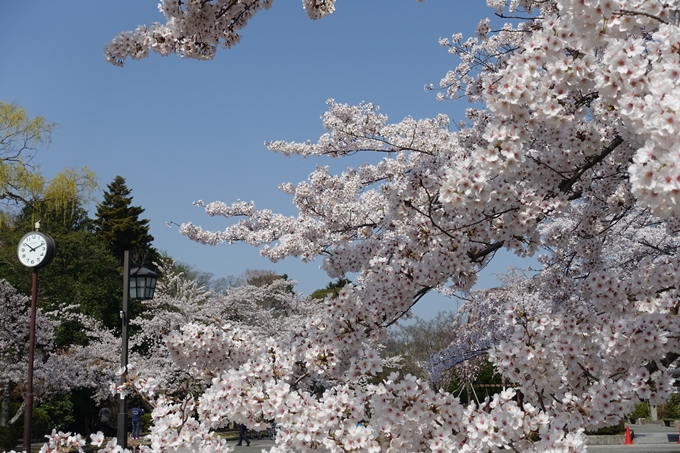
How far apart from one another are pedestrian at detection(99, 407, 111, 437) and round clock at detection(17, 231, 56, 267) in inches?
298

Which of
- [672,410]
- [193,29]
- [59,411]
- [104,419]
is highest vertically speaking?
[193,29]

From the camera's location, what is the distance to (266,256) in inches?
396

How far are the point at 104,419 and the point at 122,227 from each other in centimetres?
1952

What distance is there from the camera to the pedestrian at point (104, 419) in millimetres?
17516

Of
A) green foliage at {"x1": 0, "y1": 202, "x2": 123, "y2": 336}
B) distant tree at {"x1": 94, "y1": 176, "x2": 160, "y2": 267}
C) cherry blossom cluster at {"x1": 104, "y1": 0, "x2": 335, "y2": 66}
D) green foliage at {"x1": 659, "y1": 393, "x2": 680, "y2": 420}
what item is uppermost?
distant tree at {"x1": 94, "y1": 176, "x2": 160, "y2": 267}

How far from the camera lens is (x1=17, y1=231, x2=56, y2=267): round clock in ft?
32.6

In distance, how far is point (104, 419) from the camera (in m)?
17.4

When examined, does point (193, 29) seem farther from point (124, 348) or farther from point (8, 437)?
point (8, 437)

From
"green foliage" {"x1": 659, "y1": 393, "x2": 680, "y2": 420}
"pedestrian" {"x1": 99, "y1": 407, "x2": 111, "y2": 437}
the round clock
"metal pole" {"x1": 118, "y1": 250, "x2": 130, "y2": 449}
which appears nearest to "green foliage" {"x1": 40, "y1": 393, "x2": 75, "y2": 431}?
"pedestrian" {"x1": 99, "y1": 407, "x2": 111, "y2": 437}

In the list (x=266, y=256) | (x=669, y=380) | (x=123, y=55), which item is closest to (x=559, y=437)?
(x=669, y=380)

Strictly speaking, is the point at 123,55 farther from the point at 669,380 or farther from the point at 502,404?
the point at 669,380

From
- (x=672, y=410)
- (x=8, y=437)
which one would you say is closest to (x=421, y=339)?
(x=672, y=410)

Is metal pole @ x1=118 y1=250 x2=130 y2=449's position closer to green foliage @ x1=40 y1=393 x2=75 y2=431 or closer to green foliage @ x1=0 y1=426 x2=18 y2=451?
green foliage @ x1=0 y1=426 x2=18 y2=451

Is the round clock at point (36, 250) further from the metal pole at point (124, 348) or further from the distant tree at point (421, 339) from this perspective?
the distant tree at point (421, 339)
